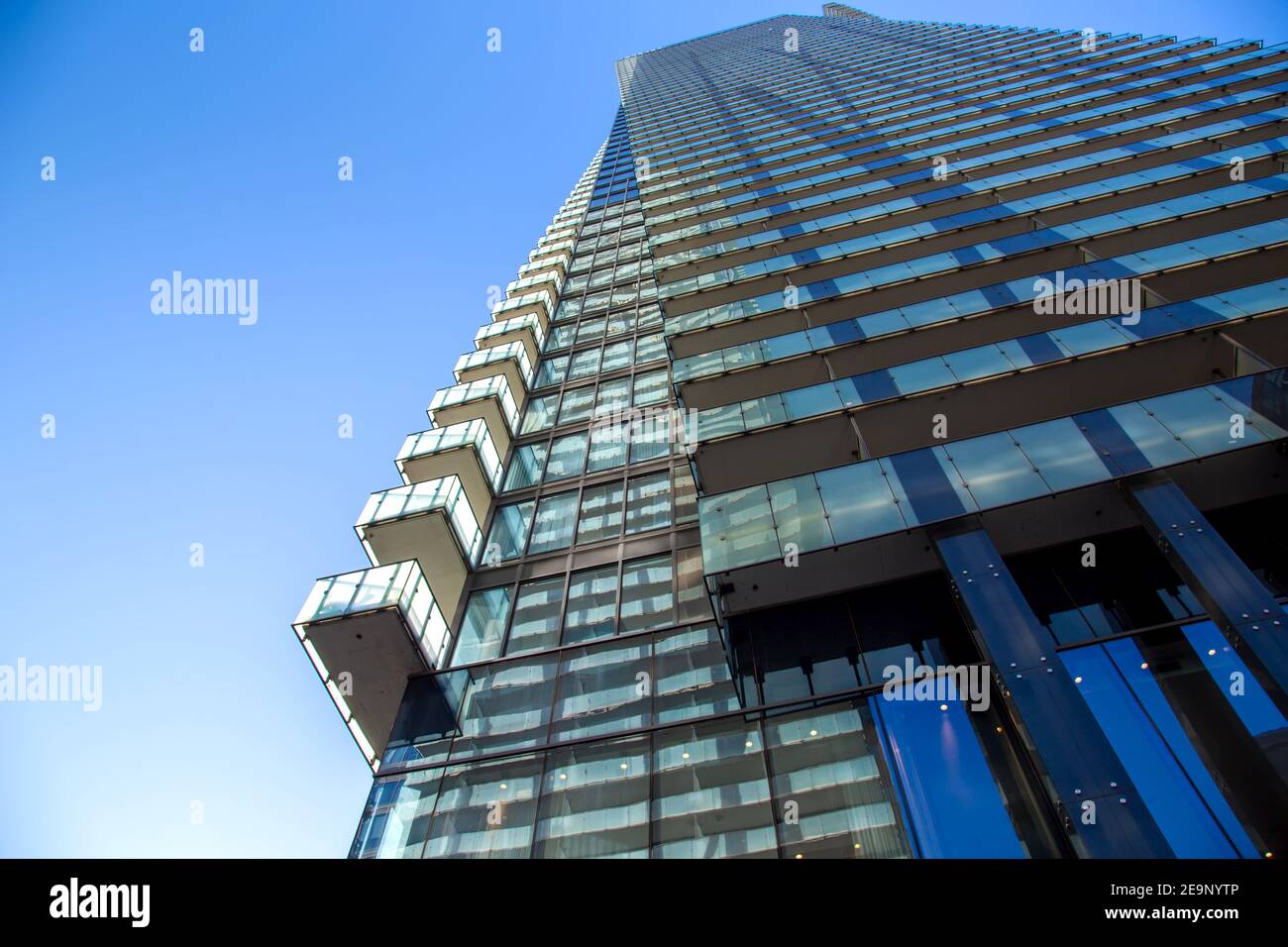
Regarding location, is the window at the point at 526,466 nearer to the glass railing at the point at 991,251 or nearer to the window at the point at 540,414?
the window at the point at 540,414

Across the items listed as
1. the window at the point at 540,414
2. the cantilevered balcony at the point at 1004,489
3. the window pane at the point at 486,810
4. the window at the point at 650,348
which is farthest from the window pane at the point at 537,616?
the window at the point at 650,348

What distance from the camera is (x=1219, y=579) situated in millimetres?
9422

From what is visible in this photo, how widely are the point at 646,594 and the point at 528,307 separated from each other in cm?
1627

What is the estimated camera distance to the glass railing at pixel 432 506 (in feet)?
50.4

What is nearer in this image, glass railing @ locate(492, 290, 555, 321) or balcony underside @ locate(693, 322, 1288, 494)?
balcony underside @ locate(693, 322, 1288, 494)

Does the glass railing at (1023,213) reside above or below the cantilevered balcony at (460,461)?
above

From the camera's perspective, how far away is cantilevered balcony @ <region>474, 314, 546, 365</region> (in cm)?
2495

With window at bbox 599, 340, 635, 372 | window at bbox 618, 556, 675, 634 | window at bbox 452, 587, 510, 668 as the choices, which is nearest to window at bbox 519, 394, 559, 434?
window at bbox 599, 340, 635, 372

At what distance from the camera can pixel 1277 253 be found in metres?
16.4

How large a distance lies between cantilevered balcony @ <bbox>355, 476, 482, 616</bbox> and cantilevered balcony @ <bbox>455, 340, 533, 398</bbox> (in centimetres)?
711

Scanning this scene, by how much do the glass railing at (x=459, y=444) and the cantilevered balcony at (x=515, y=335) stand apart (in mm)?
6257

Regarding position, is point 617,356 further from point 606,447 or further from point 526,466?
point 526,466

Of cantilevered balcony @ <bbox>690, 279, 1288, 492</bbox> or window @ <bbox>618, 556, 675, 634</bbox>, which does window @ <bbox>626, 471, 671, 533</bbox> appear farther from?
cantilevered balcony @ <bbox>690, 279, 1288, 492</bbox>
